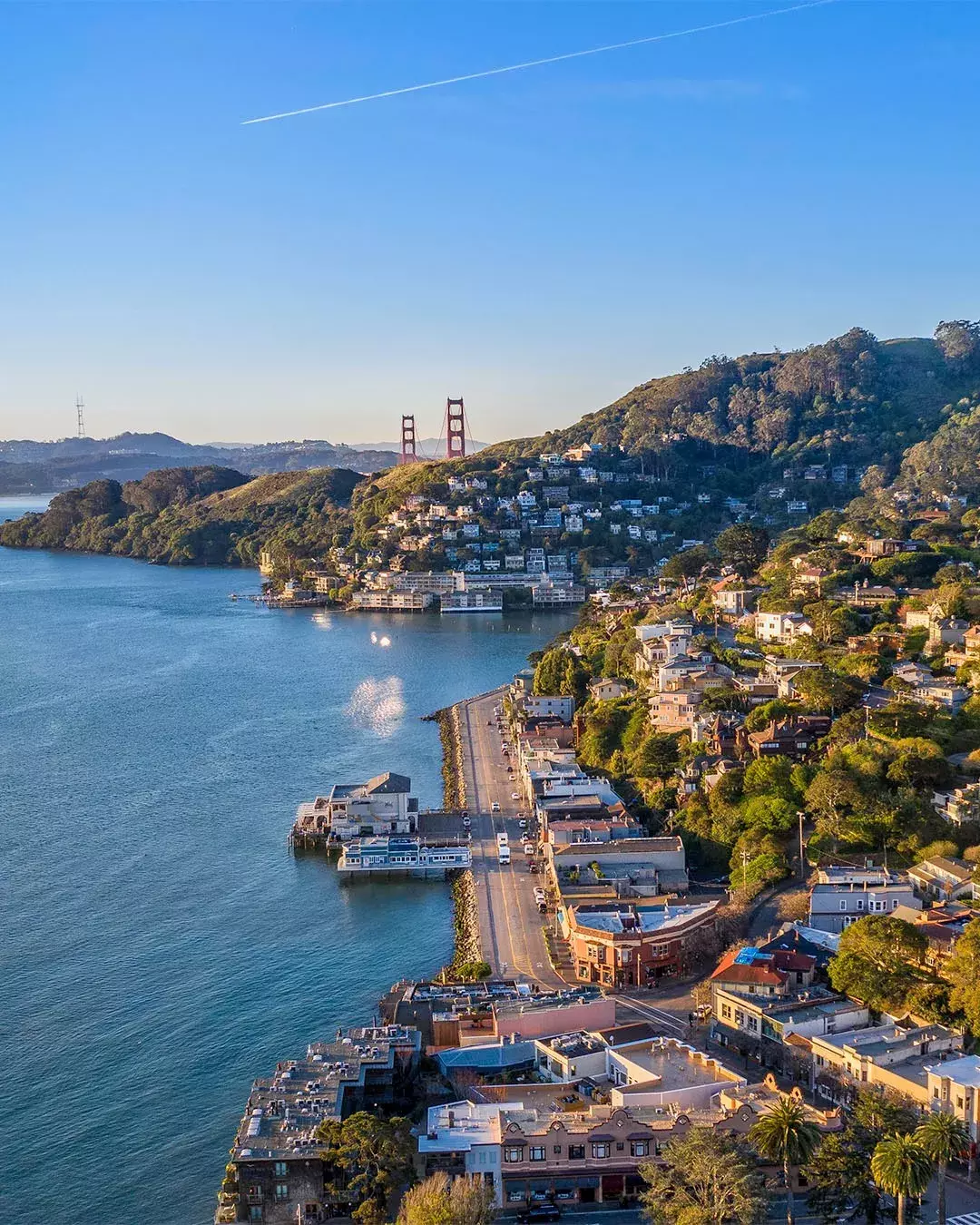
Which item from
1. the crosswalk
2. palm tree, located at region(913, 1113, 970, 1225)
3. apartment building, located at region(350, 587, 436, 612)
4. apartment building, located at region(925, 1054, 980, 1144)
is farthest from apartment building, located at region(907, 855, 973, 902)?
apartment building, located at region(350, 587, 436, 612)

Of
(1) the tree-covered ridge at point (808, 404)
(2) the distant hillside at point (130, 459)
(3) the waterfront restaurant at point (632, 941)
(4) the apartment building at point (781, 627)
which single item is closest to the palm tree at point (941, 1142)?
(3) the waterfront restaurant at point (632, 941)

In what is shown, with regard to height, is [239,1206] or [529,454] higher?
[529,454]

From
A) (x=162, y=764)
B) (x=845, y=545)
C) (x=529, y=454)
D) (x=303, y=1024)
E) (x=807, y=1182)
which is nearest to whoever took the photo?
(x=807, y=1182)

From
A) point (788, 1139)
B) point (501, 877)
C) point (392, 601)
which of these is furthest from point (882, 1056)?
point (392, 601)

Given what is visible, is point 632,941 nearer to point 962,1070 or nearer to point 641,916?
point 641,916

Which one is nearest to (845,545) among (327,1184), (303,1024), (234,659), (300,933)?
(234,659)

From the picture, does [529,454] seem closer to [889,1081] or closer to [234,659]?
[234,659]

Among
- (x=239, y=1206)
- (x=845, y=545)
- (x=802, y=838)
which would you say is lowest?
(x=239, y=1206)

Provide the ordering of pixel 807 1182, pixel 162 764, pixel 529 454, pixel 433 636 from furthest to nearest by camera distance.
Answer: pixel 529 454 → pixel 433 636 → pixel 162 764 → pixel 807 1182
